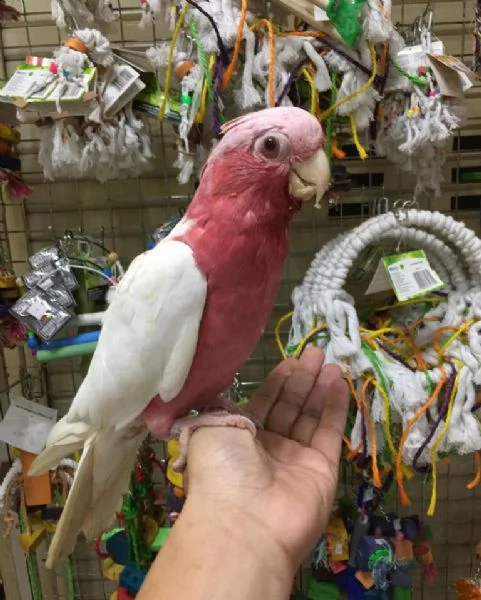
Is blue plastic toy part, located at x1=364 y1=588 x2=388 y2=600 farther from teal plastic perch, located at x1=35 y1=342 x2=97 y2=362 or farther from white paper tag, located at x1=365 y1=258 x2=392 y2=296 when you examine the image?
teal plastic perch, located at x1=35 y1=342 x2=97 y2=362

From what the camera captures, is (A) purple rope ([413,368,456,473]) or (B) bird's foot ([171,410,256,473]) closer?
(B) bird's foot ([171,410,256,473])

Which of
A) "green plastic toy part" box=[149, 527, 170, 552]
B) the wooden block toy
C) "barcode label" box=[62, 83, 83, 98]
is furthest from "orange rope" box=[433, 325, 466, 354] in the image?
A: the wooden block toy

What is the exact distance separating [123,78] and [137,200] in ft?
0.99

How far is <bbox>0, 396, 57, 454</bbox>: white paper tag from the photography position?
974mm

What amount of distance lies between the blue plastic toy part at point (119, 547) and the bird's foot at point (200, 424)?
40 cm

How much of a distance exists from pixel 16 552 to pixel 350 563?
699 mm

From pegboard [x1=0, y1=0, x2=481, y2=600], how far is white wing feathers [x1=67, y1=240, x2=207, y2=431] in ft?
1.59

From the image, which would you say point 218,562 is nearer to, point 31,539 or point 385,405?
point 385,405

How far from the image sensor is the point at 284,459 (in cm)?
71

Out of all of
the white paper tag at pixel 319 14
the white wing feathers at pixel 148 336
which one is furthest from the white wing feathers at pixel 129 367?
the white paper tag at pixel 319 14

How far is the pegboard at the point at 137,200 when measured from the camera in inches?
41.7

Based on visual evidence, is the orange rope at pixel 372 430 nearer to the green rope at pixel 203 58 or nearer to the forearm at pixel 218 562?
the forearm at pixel 218 562

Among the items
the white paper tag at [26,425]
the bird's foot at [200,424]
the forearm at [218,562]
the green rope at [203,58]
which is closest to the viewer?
the forearm at [218,562]

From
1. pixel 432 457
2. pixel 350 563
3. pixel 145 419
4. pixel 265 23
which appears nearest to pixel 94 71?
pixel 265 23
